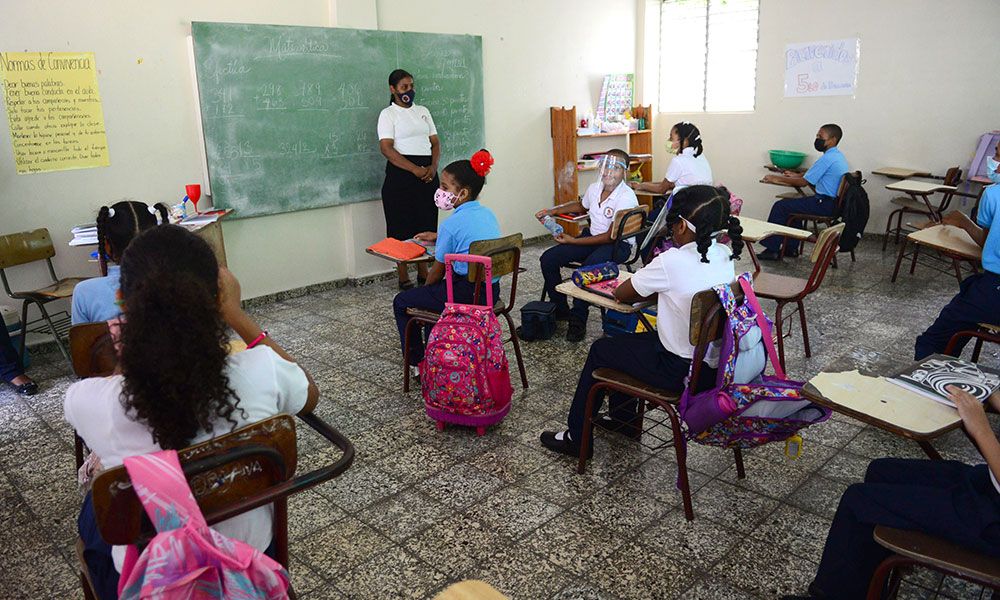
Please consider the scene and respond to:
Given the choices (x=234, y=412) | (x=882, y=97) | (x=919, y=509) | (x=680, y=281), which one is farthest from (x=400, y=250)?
(x=882, y=97)

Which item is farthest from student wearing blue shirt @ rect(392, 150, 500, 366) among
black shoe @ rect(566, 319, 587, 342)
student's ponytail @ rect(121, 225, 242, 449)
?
student's ponytail @ rect(121, 225, 242, 449)

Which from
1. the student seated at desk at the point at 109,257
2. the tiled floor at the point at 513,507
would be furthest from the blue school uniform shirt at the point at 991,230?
the student seated at desk at the point at 109,257

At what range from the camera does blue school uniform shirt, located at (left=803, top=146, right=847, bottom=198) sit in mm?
6000

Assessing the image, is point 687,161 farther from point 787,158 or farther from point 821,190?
point 787,158

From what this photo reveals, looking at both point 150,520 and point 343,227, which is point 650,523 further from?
point 343,227

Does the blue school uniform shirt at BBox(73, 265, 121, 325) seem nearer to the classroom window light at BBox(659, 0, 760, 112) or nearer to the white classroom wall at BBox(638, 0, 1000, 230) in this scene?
the white classroom wall at BBox(638, 0, 1000, 230)

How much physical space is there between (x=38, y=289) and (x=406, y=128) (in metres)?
2.78

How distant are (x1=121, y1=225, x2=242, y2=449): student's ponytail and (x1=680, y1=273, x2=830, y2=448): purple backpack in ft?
4.87

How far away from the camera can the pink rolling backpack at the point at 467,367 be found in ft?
10.00

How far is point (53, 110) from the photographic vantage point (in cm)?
426

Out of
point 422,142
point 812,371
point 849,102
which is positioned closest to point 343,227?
point 422,142

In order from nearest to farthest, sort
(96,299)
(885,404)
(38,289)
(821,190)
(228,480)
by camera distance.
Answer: (228,480) → (885,404) → (96,299) → (38,289) → (821,190)

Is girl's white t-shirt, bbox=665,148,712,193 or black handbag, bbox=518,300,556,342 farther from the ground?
girl's white t-shirt, bbox=665,148,712,193

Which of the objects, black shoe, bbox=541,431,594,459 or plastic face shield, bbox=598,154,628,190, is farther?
plastic face shield, bbox=598,154,628,190
